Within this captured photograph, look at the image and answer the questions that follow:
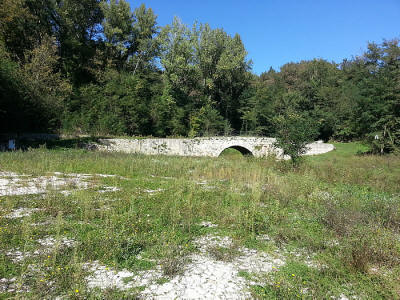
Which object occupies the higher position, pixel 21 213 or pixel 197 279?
pixel 21 213

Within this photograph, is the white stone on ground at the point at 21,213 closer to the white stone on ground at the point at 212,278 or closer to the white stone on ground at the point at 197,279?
the white stone on ground at the point at 197,279

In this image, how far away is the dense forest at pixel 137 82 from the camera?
2270 centimetres

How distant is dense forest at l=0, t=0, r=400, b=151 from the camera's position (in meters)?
22.7

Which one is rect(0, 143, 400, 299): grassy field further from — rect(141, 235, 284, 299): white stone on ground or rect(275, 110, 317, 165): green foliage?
rect(275, 110, 317, 165): green foliage

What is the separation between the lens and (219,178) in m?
13.2

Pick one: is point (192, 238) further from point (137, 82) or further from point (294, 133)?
point (137, 82)

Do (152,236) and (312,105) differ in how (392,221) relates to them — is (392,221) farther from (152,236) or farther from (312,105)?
(312,105)

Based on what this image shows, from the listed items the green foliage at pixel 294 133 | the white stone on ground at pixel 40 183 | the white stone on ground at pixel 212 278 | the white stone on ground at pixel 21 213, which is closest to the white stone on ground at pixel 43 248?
the white stone on ground at pixel 21 213

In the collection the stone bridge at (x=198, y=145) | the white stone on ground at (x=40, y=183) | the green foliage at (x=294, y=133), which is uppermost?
the green foliage at (x=294, y=133)

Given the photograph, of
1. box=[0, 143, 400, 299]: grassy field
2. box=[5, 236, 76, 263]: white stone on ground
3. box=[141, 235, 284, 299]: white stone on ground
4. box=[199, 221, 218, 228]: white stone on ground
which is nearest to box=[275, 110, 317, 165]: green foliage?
box=[0, 143, 400, 299]: grassy field

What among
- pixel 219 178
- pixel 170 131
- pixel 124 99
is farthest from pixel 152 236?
pixel 170 131

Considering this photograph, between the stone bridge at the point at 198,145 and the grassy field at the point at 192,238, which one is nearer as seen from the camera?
the grassy field at the point at 192,238

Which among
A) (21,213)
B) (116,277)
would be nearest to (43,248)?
(116,277)

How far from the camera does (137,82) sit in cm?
3159
